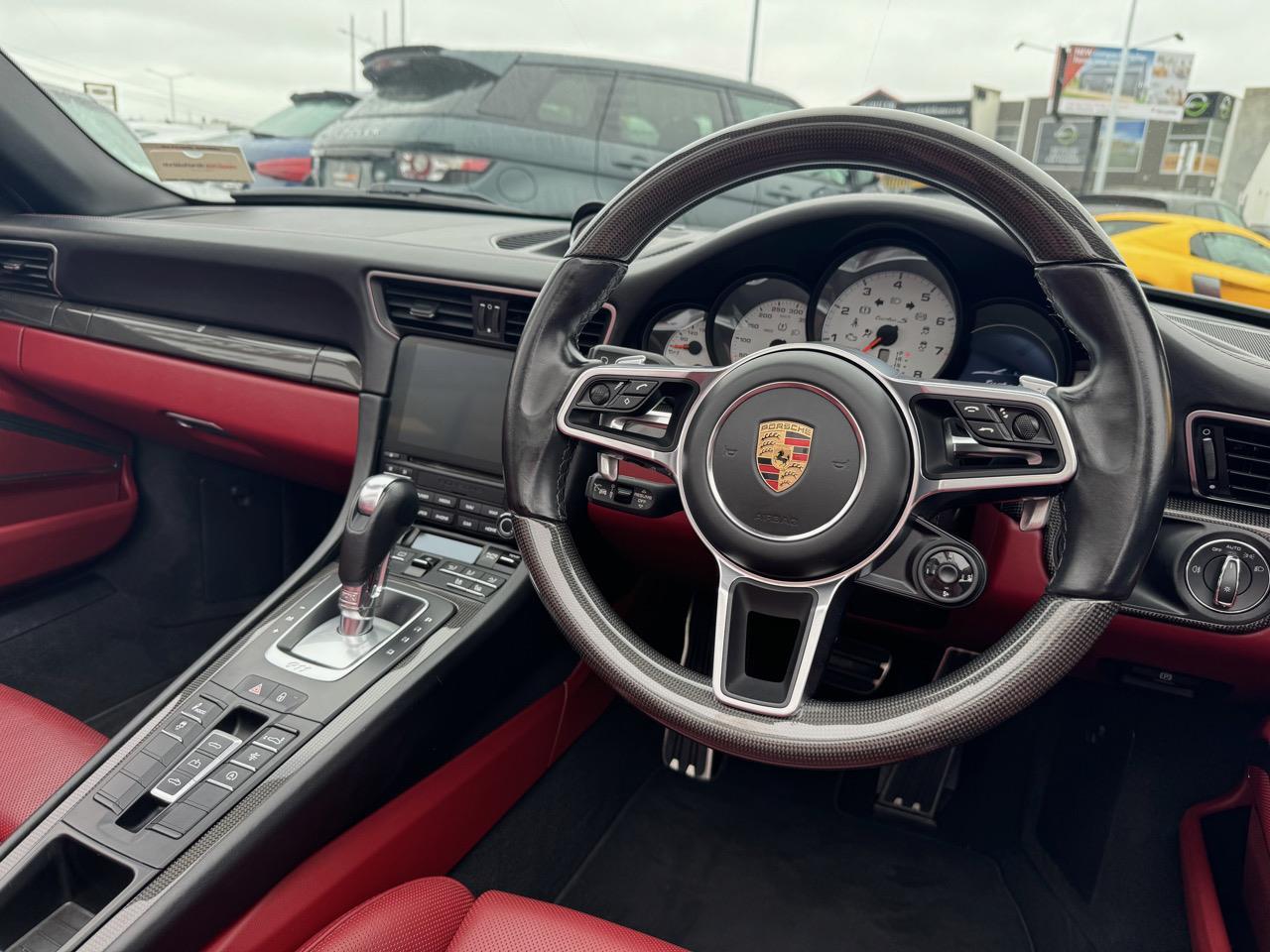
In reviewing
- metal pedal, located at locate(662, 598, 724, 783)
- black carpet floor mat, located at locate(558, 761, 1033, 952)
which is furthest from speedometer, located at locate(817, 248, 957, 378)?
black carpet floor mat, located at locate(558, 761, 1033, 952)

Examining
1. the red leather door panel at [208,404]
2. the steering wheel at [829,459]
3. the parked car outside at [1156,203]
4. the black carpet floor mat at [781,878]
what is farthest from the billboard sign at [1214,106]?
the steering wheel at [829,459]

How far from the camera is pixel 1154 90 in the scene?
37.9 ft

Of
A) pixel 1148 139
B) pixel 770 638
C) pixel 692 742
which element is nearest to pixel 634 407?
pixel 770 638

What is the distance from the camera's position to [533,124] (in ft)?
9.33

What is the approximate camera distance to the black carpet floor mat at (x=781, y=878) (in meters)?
1.67

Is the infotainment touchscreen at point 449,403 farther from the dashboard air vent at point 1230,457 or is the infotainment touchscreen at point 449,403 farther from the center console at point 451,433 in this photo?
the dashboard air vent at point 1230,457

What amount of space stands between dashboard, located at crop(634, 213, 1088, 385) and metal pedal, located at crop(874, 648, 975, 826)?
0.90 meters

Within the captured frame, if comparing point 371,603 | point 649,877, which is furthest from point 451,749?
point 649,877

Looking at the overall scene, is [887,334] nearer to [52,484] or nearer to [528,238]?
[528,238]

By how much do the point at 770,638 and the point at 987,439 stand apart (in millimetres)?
297

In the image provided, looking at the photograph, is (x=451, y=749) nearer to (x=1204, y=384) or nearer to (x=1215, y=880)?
(x=1204, y=384)

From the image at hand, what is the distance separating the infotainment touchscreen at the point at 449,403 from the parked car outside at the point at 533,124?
1.06 meters

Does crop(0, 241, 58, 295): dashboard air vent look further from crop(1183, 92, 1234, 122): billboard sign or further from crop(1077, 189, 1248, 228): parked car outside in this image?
crop(1183, 92, 1234, 122): billboard sign

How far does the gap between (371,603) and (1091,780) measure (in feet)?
4.33
